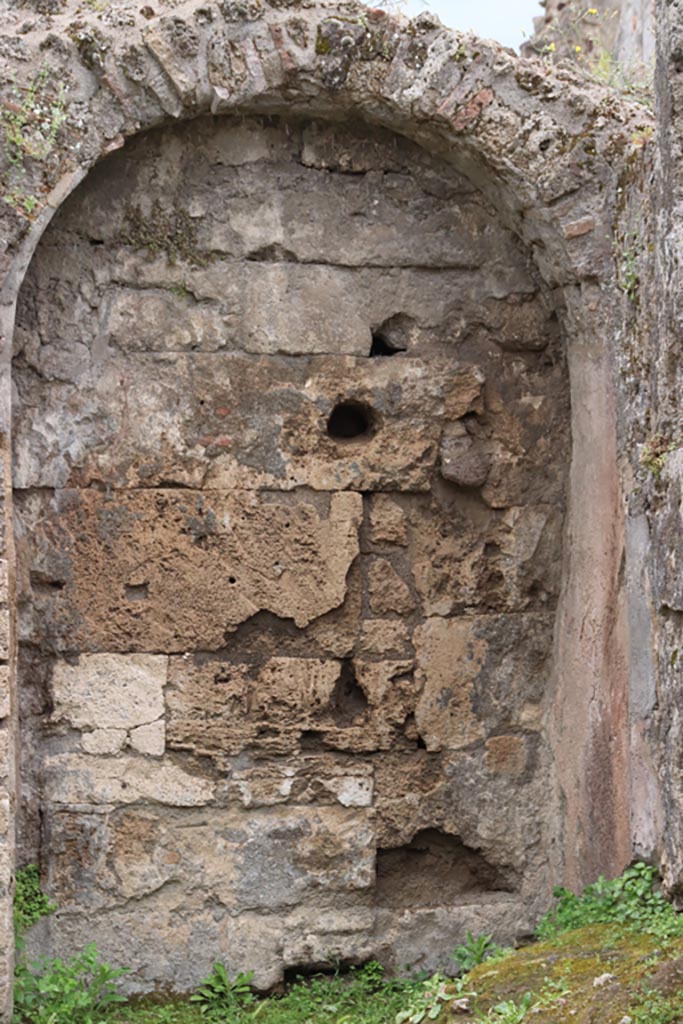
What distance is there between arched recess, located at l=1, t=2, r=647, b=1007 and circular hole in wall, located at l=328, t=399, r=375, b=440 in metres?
0.77

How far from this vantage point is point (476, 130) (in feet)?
15.3

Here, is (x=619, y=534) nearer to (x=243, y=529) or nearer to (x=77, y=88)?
(x=243, y=529)

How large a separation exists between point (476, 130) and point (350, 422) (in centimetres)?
114

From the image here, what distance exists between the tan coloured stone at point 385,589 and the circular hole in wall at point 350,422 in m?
0.48

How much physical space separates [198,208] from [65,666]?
1.68 m

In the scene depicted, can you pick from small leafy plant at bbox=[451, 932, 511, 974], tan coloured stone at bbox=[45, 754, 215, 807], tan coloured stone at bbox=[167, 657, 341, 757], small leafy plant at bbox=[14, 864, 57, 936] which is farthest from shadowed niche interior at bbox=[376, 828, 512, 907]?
small leafy plant at bbox=[14, 864, 57, 936]

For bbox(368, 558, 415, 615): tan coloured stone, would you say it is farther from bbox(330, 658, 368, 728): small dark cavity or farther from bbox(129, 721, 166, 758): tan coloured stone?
bbox(129, 721, 166, 758): tan coloured stone

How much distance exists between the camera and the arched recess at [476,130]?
4.42 meters

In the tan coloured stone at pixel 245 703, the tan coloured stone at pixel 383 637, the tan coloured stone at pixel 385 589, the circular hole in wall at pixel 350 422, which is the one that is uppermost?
the circular hole in wall at pixel 350 422

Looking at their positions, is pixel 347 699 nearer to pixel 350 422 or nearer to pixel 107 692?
pixel 107 692

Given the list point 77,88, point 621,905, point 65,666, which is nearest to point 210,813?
point 65,666

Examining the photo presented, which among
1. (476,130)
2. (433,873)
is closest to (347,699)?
(433,873)

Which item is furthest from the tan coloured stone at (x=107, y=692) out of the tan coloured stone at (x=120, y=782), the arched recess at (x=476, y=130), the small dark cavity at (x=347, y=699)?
the small dark cavity at (x=347, y=699)

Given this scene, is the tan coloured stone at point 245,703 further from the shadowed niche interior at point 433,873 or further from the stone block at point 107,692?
the shadowed niche interior at point 433,873
